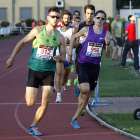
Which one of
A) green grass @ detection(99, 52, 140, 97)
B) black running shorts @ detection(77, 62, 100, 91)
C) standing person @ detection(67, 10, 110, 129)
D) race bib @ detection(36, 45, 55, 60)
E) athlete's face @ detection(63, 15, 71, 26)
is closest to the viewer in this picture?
race bib @ detection(36, 45, 55, 60)

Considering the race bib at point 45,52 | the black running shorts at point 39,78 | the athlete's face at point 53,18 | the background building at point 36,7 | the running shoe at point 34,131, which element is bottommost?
the running shoe at point 34,131

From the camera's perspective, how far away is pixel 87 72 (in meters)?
6.75

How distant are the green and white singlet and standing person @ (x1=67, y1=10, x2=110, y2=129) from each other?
24.9 inches

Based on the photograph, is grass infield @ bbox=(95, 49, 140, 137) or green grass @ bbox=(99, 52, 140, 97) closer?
grass infield @ bbox=(95, 49, 140, 137)

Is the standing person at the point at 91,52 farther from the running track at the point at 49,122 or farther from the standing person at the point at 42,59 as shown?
the standing person at the point at 42,59

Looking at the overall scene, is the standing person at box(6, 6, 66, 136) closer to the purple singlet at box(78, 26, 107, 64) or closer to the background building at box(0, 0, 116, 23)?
the purple singlet at box(78, 26, 107, 64)

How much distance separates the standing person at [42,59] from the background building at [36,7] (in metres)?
54.1

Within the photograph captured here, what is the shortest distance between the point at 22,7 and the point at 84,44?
5551cm

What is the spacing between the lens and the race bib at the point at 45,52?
609cm

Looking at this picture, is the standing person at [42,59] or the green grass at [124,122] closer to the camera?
the standing person at [42,59]

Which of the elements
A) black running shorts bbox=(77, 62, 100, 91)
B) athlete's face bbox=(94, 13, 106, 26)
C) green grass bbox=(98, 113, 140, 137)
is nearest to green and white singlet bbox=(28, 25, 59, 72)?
black running shorts bbox=(77, 62, 100, 91)

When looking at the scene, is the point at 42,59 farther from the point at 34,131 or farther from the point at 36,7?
the point at 36,7

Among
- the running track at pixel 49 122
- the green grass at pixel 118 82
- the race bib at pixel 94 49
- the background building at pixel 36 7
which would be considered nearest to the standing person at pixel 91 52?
the race bib at pixel 94 49

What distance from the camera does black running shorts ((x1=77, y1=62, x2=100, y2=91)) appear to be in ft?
21.9
